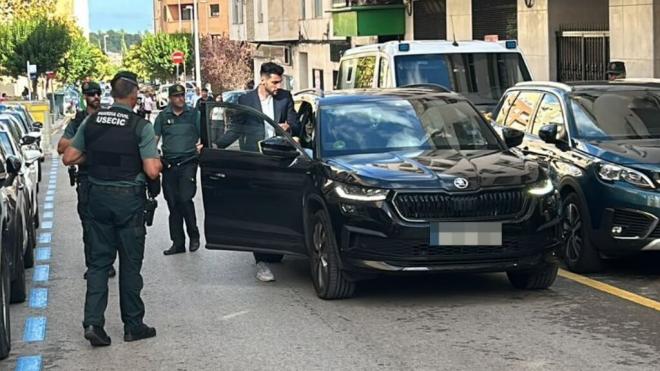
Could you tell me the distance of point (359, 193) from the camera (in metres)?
8.79

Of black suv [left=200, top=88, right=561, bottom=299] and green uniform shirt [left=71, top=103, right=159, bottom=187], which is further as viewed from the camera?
black suv [left=200, top=88, right=561, bottom=299]

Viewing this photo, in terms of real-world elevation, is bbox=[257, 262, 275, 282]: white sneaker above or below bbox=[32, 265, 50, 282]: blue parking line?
above

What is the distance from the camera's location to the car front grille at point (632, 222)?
958cm

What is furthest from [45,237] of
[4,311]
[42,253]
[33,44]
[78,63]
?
[78,63]

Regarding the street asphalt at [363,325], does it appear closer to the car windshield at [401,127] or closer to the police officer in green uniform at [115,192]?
the police officer in green uniform at [115,192]

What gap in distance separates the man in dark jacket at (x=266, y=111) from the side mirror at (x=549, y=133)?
222cm

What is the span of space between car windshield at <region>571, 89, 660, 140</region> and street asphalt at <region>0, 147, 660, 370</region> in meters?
1.22

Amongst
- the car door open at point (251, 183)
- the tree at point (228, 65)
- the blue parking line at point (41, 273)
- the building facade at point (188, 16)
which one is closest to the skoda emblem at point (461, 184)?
the car door open at point (251, 183)

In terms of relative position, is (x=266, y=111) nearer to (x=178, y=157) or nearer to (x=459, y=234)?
(x=178, y=157)

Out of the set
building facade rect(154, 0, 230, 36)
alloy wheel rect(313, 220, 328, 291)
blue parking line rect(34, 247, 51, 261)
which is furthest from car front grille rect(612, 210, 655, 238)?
building facade rect(154, 0, 230, 36)

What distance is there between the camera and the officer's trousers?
7.95m

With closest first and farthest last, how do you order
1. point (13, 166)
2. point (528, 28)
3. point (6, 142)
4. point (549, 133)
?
point (13, 166)
point (549, 133)
point (6, 142)
point (528, 28)

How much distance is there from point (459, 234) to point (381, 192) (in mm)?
648

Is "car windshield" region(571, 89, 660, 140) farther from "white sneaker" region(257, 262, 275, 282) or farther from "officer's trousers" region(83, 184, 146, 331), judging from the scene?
"officer's trousers" region(83, 184, 146, 331)
